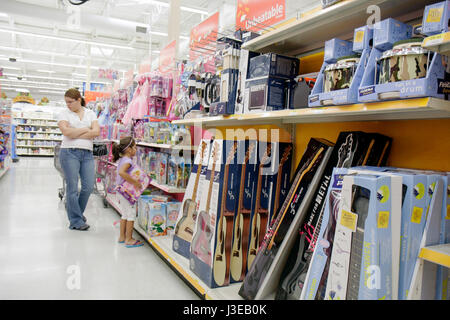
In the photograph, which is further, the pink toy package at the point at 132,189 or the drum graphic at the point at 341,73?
the pink toy package at the point at 132,189

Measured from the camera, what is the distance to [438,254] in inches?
44.6

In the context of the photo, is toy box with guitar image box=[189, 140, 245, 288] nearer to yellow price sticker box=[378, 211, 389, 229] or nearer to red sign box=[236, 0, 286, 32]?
red sign box=[236, 0, 286, 32]

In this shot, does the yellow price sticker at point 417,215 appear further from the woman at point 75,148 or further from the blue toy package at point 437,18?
the woman at point 75,148

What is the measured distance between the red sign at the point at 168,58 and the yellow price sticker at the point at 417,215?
3149mm

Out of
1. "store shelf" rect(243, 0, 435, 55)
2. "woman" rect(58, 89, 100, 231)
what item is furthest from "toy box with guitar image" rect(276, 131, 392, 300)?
"woman" rect(58, 89, 100, 231)

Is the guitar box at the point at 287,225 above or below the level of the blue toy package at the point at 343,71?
below

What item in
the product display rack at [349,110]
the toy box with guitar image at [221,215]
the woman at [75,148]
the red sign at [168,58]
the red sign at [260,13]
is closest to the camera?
the product display rack at [349,110]

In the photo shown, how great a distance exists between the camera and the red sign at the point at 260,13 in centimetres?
227

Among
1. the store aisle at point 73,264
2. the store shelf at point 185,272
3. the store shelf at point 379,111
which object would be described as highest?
the store shelf at point 379,111

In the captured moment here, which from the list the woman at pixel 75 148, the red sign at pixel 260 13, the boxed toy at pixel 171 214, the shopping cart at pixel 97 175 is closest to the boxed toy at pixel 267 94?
the red sign at pixel 260 13

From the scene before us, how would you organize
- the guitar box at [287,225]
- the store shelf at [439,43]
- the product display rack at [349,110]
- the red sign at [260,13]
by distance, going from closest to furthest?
the store shelf at [439,43]
the product display rack at [349,110]
the guitar box at [287,225]
the red sign at [260,13]

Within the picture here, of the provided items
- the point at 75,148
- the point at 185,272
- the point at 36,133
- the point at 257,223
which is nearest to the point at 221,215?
the point at 257,223

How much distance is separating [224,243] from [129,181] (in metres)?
1.57

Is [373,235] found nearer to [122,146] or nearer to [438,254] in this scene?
[438,254]
